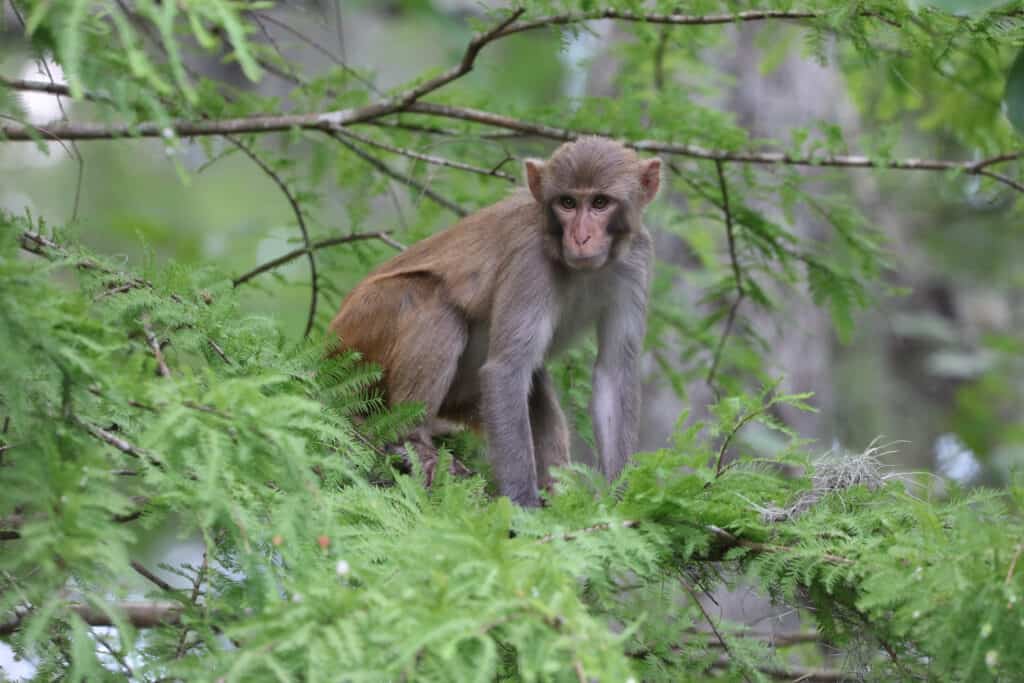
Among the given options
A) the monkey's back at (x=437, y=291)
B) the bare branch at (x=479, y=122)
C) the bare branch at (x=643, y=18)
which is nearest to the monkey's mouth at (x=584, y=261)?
the monkey's back at (x=437, y=291)

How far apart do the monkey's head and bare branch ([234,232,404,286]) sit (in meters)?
1.42

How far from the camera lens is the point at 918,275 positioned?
19922mm

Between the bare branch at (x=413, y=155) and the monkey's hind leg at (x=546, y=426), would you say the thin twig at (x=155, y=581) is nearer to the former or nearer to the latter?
the bare branch at (x=413, y=155)

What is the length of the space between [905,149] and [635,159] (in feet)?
38.0

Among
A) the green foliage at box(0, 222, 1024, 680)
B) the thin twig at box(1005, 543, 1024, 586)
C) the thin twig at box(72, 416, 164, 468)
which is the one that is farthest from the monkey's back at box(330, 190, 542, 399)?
the thin twig at box(1005, 543, 1024, 586)

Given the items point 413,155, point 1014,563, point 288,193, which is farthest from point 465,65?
point 1014,563

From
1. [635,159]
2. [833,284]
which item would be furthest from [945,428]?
[635,159]

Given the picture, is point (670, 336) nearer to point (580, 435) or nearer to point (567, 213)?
point (580, 435)

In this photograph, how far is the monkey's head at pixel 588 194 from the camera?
6.96 metres

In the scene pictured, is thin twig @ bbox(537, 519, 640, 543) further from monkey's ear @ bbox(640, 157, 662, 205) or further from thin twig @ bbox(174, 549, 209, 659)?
monkey's ear @ bbox(640, 157, 662, 205)

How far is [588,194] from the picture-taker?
23.0 ft

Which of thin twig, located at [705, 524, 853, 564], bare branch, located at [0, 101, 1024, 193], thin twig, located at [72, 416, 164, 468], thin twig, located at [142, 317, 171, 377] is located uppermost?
bare branch, located at [0, 101, 1024, 193]

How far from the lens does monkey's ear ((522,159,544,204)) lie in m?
7.17

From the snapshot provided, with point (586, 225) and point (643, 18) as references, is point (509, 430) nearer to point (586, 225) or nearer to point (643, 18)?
point (586, 225)
